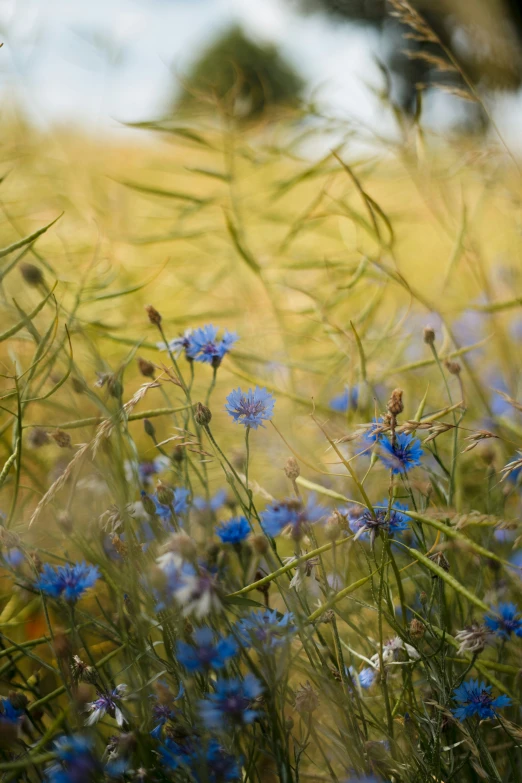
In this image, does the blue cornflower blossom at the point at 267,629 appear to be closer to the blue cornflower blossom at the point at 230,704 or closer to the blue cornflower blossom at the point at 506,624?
the blue cornflower blossom at the point at 230,704

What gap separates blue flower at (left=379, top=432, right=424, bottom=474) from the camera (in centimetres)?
48

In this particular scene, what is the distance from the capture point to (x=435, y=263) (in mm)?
2229

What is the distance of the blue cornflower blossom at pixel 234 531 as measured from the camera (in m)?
0.52

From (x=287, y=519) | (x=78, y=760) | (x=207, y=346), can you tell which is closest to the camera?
(x=78, y=760)

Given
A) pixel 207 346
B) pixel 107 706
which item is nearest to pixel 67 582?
pixel 107 706

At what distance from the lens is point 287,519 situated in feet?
1.50

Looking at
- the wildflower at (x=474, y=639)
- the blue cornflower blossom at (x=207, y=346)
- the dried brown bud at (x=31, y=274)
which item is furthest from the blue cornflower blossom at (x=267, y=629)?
the dried brown bud at (x=31, y=274)

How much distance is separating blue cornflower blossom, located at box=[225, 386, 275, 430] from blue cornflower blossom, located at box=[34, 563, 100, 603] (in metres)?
0.15

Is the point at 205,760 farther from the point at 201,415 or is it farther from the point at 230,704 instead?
the point at 201,415

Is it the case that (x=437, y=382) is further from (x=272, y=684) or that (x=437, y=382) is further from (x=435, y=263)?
(x=435, y=263)

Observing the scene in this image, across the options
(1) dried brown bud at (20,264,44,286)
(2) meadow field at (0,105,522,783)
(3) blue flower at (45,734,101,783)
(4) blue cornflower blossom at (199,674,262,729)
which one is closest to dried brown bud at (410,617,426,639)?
(2) meadow field at (0,105,522,783)

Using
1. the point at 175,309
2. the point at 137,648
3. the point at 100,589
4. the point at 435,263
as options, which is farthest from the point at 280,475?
the point at 435,263

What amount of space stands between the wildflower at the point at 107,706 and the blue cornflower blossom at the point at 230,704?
0.09 m

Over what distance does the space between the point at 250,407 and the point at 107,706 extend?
23cm
